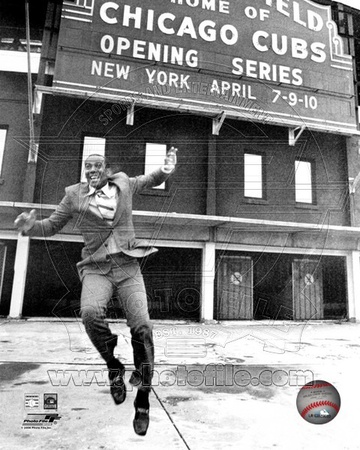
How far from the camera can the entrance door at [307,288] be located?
3.83 feet

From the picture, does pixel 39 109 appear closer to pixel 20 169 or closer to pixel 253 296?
pixel 20 169

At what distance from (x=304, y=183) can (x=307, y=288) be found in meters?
0.43

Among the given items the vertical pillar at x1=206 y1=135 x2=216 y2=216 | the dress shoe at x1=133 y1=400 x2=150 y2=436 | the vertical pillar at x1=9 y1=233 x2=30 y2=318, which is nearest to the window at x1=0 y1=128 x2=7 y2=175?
the vertical pillar at x1=206 y1=135 x2=216 y2=216

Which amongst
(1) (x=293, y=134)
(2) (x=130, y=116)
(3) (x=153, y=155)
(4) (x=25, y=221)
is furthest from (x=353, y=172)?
(4) (x=25, y=221)

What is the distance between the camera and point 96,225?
1.10m

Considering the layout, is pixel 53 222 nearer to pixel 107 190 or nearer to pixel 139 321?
pixel 107 190

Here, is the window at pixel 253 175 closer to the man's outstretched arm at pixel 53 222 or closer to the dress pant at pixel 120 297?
the dress pant at pixel 120 297

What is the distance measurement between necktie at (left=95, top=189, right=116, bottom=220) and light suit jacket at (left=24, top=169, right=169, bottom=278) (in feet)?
0.05

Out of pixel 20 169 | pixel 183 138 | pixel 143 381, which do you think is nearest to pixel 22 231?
pixel 20 169

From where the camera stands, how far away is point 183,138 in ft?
4.86

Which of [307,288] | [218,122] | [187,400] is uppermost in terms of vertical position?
[218,122]

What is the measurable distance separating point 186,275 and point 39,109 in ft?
3.28

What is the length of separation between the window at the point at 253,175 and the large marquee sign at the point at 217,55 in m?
0.17

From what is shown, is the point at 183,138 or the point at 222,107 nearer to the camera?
the point at 222,107
